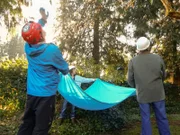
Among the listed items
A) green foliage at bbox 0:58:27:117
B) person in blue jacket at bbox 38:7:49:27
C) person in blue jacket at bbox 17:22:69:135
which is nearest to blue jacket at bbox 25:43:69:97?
person in blue jacket at bbox 17:22:69:135

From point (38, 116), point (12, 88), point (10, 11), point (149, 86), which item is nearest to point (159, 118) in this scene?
point (149, 86)

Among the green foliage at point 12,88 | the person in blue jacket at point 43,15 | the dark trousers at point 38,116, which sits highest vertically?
the person in blue jacket at point 43,15

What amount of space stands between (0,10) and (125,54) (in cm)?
742

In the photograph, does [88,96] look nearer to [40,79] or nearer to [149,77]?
[149,77]

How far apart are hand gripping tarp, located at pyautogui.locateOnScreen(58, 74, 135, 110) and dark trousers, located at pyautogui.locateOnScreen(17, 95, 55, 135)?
1.32 m

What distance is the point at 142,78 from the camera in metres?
3.13

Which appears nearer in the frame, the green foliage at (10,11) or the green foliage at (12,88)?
the green foliage at (12,88)

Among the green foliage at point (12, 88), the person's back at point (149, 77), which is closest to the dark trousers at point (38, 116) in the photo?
the person's back at point (149, 77)

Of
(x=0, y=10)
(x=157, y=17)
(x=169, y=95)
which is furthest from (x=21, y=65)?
(x=157, y=17)

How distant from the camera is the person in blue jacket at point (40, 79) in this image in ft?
7.18

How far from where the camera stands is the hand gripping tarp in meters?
3.68

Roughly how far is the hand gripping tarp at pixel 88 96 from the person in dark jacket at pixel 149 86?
2.30ft

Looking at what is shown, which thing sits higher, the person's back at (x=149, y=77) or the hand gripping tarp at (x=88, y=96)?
the person's back at (x=149, y=77)

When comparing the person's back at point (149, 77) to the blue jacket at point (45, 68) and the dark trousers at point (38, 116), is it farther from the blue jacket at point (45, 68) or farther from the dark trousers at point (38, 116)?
the dark trousers at point (38, 116)
